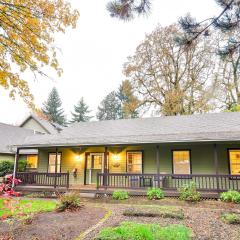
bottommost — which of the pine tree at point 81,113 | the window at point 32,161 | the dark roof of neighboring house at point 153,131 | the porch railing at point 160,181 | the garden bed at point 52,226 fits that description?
the garden bed at point 52,226

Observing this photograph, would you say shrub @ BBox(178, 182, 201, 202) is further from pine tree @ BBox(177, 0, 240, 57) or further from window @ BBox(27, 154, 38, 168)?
window @ BBox(27, 154, 38, 168)

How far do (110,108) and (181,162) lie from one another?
40.4 meters

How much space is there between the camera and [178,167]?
1302 cm

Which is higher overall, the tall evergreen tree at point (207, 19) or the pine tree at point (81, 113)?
the pine tree at point (81, 113)

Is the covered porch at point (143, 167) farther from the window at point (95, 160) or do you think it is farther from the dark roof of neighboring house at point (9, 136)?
the dark roof of neighboring house at point (9, 136)

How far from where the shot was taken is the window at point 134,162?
13773 mm

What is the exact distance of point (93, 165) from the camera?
48.6 ft

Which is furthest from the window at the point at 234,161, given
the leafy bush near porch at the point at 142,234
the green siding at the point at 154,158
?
the leafy bush near porch at the point at 142,234

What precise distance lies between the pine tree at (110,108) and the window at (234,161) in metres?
40.5

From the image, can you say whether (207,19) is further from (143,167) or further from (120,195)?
(143,167)

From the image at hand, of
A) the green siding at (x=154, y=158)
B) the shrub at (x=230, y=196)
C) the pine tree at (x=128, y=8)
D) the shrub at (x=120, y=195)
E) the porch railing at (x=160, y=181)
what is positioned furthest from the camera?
the green siding at (x=154, y=158)

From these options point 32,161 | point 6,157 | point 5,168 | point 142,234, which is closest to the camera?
point 142,234

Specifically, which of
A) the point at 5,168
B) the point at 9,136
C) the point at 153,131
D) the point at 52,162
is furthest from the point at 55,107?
the point at 153,131

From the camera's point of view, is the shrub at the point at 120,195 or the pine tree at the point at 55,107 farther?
the pine tree at the point at 55,107
